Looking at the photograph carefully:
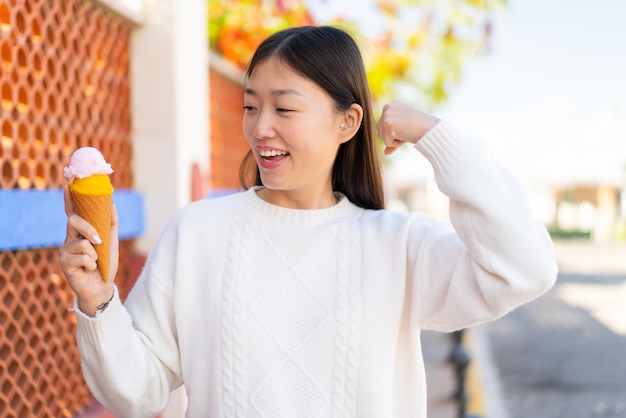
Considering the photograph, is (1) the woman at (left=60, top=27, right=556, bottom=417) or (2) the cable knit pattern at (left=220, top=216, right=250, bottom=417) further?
(2) the cable knit pattern at (left=220, top=216, right=250, bottom=417)

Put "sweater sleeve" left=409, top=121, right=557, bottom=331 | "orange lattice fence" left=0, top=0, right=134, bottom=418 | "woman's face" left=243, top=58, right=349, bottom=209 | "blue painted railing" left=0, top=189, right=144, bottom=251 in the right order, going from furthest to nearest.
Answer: "orange lattice fence" left=0, top=0, right=134, bottom=418, "blue painted railing" left=0, top=189, right=144, bottom=251, "woman's face" left=243, top=58, right=349, bottom=209, "sweater sleeve" left=409, top=121, right=557, bottom=331

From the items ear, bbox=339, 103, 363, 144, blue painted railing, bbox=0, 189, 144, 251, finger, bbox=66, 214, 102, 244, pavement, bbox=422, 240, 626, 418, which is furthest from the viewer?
pavement, bbox=422, 240, 626, 418

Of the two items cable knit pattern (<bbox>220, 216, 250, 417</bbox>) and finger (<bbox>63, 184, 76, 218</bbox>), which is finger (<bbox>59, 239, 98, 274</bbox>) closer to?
finger (<bbox>63, 184, 76, 218</bbox>)

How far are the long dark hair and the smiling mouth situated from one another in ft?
0.64

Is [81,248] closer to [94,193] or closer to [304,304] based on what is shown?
[94,193]

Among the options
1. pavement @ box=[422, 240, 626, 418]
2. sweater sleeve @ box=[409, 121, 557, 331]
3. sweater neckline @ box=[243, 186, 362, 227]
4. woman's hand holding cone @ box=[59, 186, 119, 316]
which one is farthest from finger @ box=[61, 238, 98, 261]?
pavement @ box=[422, 240, 626, 418]

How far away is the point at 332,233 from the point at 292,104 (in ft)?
1.17

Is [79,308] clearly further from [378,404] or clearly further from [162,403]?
[378,404]

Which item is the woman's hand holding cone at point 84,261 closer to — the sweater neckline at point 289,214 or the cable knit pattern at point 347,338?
the sweater neckline at point 289,214

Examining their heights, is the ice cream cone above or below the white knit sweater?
above

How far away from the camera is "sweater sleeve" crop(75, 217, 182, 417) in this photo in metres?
1.85

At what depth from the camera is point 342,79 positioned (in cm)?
207

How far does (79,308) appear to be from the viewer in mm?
1839

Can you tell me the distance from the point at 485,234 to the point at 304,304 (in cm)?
48
